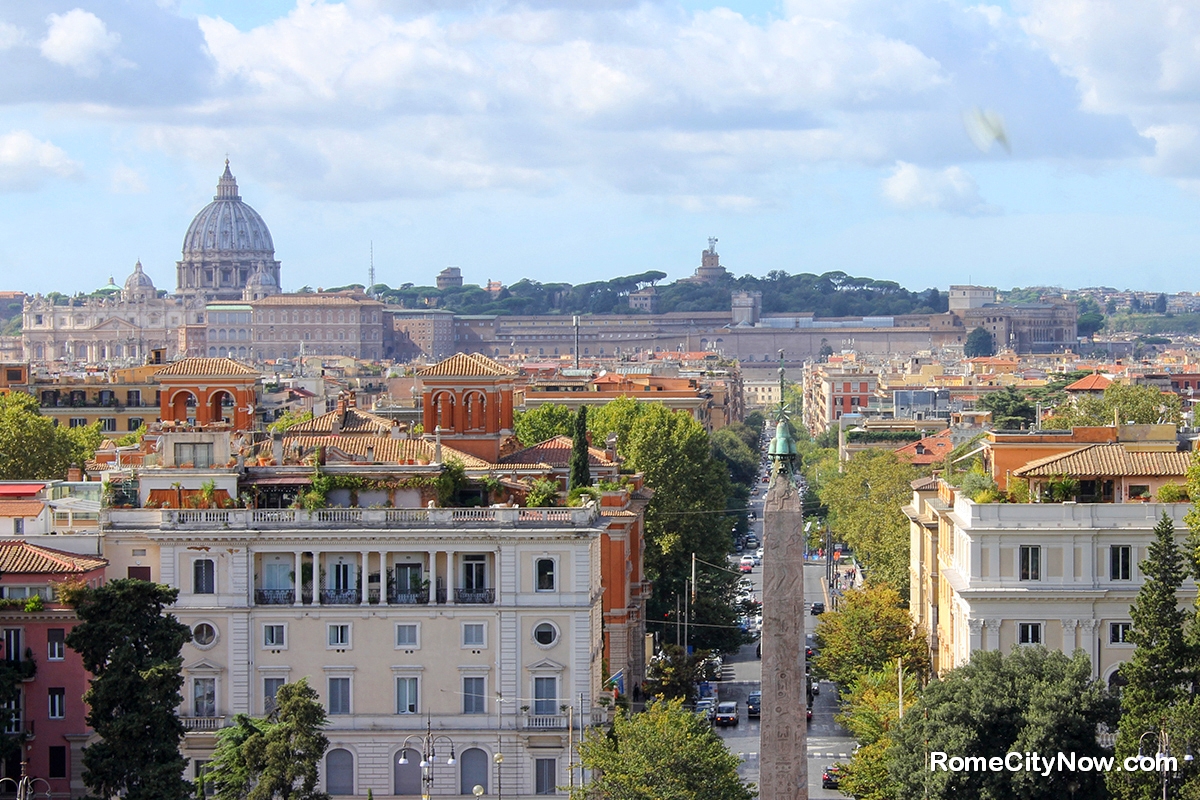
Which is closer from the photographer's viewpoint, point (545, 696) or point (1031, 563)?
point (1031, 563)

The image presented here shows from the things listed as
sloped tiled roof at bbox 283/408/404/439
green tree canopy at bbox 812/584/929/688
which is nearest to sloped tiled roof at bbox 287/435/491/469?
→ sloped tiled roof at bbox 283/408/404/439

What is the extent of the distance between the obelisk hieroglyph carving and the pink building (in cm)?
1065

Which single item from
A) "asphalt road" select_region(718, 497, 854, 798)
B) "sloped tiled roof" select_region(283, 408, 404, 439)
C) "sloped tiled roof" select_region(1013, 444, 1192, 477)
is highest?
"sloped tiled roof" select_region(1013, 444, 1192, 477)

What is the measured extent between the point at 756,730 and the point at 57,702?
14068 millimetres

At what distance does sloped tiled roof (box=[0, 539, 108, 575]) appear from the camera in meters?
32.0

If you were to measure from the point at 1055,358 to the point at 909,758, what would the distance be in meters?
151

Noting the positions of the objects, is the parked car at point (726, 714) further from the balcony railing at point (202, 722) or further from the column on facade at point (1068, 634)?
the balcony railing at point (202, 722)

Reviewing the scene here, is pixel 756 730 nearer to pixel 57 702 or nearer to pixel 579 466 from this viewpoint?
pixel 579 466

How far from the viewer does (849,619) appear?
41.9m

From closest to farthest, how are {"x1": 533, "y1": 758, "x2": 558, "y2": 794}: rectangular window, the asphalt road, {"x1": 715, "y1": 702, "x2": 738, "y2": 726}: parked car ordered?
{"x1": 533, "y1": 758, "x2": 558, "y2": 794}: rectangular window
the asphalt road
{"x1": 715, "y1": 702, "x2": 738, "y2": 726}: parked car

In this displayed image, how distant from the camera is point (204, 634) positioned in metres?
33.8

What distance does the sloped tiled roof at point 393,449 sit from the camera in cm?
3794

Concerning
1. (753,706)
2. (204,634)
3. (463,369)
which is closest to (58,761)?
(204,634)

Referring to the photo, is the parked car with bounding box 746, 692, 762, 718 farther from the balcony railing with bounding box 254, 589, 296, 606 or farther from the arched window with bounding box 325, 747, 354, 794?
the balcony railing with bounding box 254, 589, 296, 606
